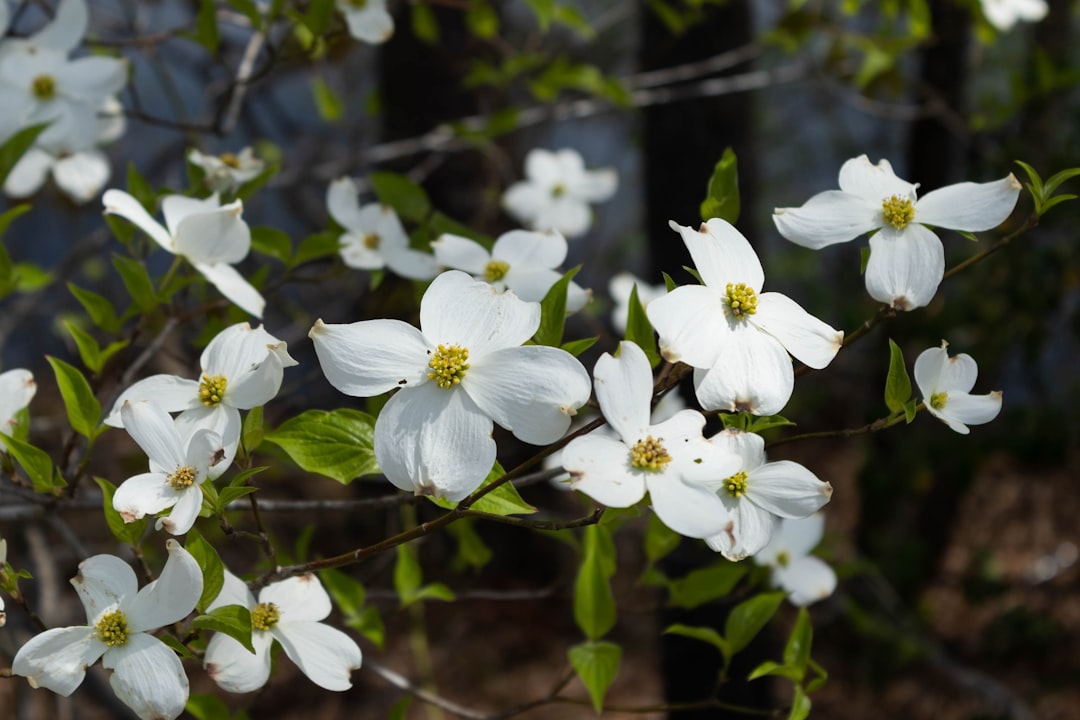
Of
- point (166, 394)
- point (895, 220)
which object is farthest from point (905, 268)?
point (166, 394)

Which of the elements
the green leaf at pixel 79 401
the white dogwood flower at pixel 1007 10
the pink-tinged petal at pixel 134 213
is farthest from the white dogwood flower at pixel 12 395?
the white dogwood flower at pixel 1007 10

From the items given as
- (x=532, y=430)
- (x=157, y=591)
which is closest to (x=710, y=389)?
(x=532, y=430)

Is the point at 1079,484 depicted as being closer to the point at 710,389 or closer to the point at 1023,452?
the point at 1023,452

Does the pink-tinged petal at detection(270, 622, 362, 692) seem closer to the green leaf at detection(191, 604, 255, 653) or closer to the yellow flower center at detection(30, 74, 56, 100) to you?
the green leaf at detection(191, 604, 255, 653)

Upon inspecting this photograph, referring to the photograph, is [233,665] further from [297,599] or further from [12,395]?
[12,395]

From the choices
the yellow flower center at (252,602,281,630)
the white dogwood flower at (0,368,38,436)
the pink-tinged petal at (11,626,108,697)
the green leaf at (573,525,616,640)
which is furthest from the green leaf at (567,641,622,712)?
the white dogwood flower at (0,368,38,436)

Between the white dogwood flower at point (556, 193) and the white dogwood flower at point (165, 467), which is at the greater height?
the white dogwood flower at point (165, 467)

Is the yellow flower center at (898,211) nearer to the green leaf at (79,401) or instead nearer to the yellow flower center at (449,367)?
the yellow flower center at (449,367)

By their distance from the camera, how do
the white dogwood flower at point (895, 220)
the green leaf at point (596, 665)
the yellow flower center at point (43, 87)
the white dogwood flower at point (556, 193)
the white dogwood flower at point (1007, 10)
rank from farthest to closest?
the white dogwood flower at point (556, 193)
the white dogwood flower at point (1007, 10)
the yellow flower center at point (43, 87)
the green leaf at point (596, 665)
the white dogwood flower at point (895, 220)
